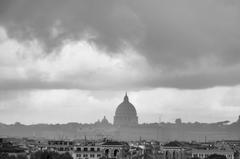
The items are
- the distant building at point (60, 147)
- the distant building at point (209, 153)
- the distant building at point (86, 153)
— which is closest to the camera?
the distant building at point (86, 153)

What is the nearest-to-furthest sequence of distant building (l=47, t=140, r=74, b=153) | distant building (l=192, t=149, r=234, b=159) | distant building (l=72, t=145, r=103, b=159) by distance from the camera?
distant building (l=72, t=145, r=103, b=159) < distant building (l=47, t=140, r=74, b=153) < distant building (l=192, t=149, r=234, b=159)

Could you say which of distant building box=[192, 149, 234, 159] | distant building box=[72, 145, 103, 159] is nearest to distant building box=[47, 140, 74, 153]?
distant building box=[72, 145, 103, 159]

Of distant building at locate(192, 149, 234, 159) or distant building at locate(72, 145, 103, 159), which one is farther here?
distant building at locate(192, 149, 234, 159)

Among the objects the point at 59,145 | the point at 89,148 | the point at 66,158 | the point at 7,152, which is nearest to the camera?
the point at 66,158

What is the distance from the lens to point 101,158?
515 feet

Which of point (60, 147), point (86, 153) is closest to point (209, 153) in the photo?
point (60, 147)

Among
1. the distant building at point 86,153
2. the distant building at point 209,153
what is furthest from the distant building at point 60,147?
the distant building at point 209,153

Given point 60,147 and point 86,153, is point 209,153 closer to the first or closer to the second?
point 60,147

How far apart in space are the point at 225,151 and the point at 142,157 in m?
19.3

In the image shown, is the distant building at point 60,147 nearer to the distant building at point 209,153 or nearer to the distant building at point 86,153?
the distant building at point 86,153

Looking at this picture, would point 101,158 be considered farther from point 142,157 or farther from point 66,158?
point 142,157

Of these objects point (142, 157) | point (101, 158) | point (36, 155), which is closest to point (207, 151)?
point (142, 157)

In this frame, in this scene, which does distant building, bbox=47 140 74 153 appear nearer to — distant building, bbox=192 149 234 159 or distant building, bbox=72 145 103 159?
distant building, bbox=72 145 103 159

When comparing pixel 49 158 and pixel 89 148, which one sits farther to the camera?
pixel 89 148
